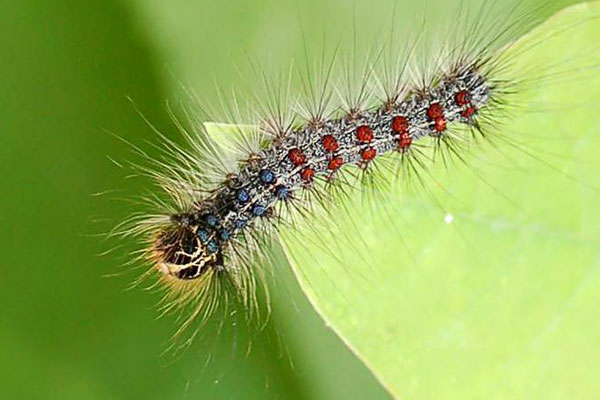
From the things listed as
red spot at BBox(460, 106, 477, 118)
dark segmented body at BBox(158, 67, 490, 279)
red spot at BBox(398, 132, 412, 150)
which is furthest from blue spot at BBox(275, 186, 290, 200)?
red spot at BBox(460, 106, 477, 118)

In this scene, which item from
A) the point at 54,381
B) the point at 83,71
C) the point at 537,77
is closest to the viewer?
the point at 537,77

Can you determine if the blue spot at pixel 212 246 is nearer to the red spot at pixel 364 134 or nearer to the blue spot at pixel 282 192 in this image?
the blue spot at pixel 282 192

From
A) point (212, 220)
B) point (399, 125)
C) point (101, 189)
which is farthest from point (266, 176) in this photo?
point (101, 189)

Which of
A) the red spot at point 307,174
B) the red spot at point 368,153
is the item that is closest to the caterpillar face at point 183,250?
the red spot at point 307,174

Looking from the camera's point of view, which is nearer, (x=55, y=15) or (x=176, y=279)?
(x=176, y=279)

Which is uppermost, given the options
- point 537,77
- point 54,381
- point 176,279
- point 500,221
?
point 54,381

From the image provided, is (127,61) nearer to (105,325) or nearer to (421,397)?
(105,325)

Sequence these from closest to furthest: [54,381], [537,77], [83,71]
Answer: [537,77]
[54,381]
[83,71]

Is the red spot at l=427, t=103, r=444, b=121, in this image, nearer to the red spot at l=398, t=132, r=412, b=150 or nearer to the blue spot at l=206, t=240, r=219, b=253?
the red spot at l=398, t=132, r=412, b=150

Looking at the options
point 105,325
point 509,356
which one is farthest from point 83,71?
point 509,356
